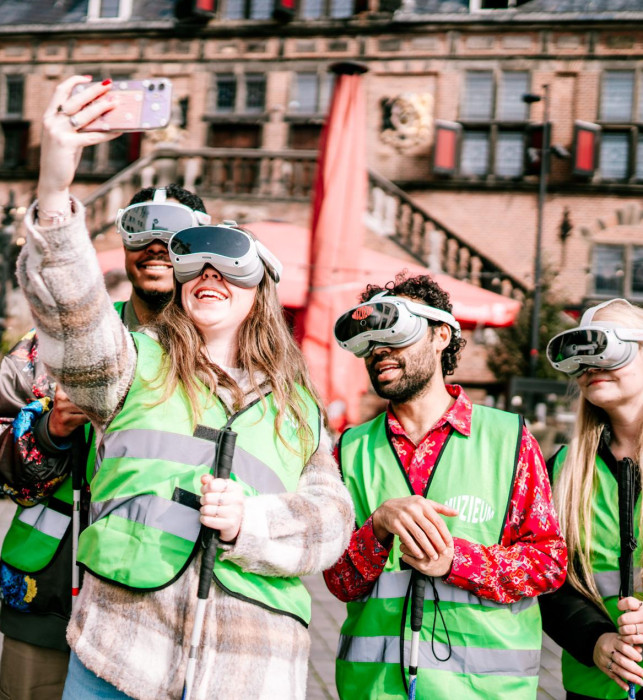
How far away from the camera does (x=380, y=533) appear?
237cm

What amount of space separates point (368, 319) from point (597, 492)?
2.96 ft

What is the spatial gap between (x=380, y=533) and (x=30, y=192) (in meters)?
19.5

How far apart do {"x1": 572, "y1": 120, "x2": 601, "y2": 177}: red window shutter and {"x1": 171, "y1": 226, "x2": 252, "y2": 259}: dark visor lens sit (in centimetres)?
1671

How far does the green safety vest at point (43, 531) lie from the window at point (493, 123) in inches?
675

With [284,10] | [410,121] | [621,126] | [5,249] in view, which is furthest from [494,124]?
[5,249]

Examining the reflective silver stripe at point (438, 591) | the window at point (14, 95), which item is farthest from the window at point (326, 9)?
the reflective silver stripe at point (438, 591)

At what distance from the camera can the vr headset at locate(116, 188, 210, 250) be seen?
2.75 m

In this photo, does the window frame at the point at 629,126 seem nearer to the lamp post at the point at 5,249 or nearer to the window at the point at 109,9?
the window at the point at 109,9

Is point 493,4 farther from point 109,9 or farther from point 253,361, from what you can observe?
point 253,361

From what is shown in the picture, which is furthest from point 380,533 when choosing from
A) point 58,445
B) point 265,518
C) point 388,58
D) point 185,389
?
point 388,58

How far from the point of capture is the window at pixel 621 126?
18.3 metres

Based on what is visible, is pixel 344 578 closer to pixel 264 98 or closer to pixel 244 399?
pixel 244 399

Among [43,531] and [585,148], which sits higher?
[585,148]

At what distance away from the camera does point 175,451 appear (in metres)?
1.94
